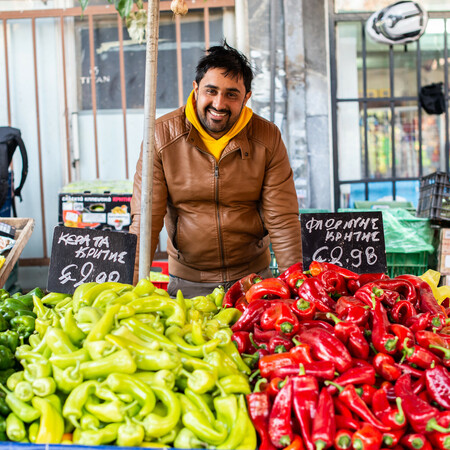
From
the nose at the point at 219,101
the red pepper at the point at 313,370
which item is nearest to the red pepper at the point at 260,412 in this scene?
the red pepper at the point at 313,370

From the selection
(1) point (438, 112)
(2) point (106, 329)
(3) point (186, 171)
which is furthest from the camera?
(1) point (438, 112)

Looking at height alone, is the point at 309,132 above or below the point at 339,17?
below

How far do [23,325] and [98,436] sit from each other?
710 mm

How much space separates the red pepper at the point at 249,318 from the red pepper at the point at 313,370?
321 mm

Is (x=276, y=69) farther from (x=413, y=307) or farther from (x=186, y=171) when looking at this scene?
(x=413, y=307)

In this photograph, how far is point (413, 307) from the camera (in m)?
1.97

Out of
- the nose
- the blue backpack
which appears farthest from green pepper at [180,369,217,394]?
the blue backpack

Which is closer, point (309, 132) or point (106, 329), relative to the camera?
point (106, 329)

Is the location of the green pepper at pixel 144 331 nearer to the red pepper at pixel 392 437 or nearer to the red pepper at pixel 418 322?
the red pepper at pixel 392 437

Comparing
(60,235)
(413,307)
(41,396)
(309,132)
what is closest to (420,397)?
(413,307)

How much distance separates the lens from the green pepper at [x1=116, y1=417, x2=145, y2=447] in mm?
1426

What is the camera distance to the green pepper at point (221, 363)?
1601mm

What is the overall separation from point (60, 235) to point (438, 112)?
5.31 m

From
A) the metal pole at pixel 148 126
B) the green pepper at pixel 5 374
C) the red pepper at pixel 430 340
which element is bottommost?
the green pepper at pixel 5 374
